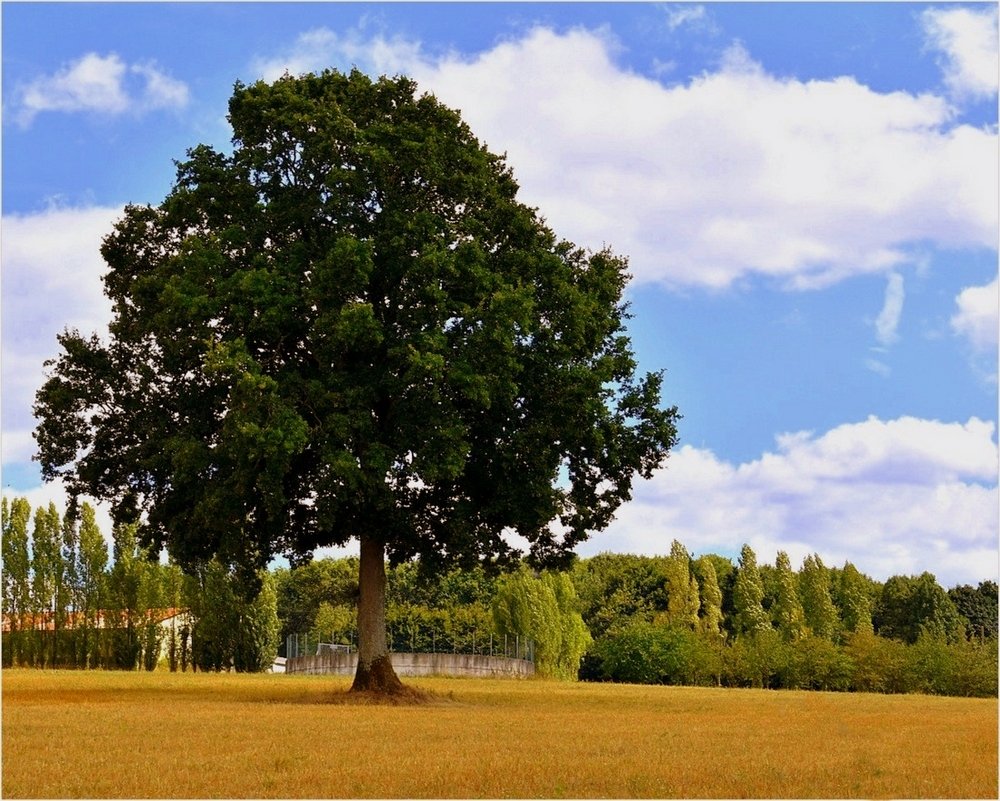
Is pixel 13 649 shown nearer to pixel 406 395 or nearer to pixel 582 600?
pixel 582 600

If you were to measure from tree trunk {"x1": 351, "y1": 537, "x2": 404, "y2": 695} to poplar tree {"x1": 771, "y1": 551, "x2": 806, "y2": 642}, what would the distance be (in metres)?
58.5

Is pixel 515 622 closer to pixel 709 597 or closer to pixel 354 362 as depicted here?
pixel 709 597

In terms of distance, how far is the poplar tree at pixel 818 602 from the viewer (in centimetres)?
9119

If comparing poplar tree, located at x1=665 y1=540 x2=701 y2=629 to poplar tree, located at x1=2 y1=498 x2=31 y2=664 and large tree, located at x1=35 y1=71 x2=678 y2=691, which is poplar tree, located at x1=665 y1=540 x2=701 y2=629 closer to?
poplar tree, located at x1=2 y1=498 x2=31 y2=664

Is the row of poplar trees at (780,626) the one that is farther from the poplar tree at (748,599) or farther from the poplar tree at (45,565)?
the poplar tree at (45,565)

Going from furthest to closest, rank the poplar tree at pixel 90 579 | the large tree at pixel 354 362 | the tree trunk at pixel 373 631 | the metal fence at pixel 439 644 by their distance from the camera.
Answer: the metal fence at pixel 439 644 → the poplar tree at pixel 90 579 → the tree trunk at pixel 373 631 → the large tree at pixel 354 362

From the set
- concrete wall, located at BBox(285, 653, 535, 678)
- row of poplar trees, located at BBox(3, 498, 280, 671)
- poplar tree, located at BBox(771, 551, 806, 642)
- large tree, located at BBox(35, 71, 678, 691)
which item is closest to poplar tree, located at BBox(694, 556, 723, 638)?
poplar tree, located at BBox(771, 551, 806, 642)

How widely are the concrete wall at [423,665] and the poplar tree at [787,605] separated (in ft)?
97.0

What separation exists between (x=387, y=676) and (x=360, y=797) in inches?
858

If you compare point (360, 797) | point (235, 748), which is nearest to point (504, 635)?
point (235, 748)

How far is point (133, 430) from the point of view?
125ft

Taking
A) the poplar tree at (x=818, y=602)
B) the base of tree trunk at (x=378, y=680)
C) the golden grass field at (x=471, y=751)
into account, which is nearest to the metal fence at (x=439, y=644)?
the poplar tree at (x=818, y=602)

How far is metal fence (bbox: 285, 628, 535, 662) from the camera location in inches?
2931

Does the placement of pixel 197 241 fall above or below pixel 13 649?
above
